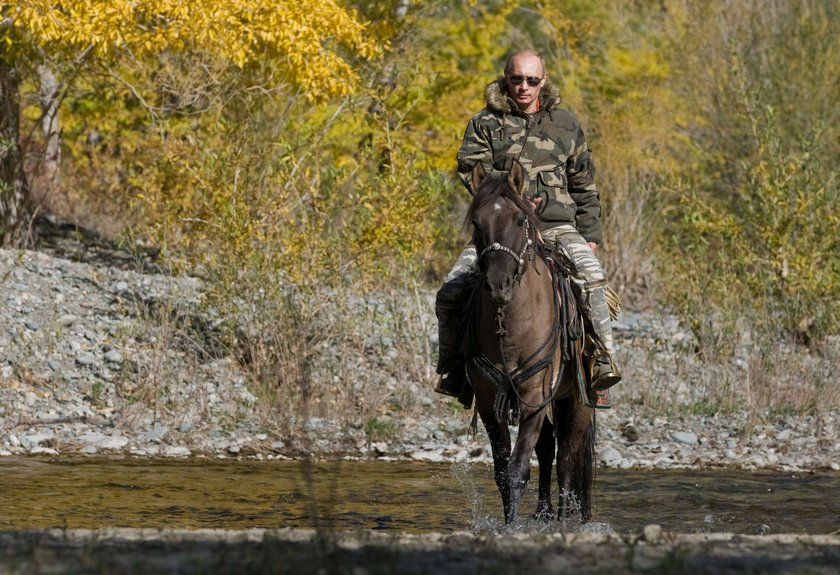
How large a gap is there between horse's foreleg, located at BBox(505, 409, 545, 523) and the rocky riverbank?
3944 mm

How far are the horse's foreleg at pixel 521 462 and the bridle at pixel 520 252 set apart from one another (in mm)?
873

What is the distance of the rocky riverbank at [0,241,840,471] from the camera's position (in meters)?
12.3

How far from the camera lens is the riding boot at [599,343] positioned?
320 inches

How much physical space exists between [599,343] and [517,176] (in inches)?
49.0

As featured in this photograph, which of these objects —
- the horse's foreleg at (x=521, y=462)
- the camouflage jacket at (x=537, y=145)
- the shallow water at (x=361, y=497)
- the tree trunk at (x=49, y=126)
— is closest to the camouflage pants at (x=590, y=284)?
the camouflage jacket at (x=537, y=145)

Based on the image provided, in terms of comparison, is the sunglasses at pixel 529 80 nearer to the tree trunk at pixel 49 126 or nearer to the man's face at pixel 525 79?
the man's face at pixel 525 79

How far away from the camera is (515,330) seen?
749cm

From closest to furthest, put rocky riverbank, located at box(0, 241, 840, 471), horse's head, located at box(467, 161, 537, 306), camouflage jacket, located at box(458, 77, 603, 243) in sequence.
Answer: horse's head, located at box(467, 161, 537, 306) → camouflage jacket, located at box(458, 77, 603, 243) → rocky riverbank, located at box(0, 241, 840, 471)

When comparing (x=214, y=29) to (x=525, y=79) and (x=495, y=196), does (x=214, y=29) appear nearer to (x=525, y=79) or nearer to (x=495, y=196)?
(x=525, y=79)

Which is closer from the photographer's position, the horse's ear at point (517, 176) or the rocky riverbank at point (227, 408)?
the horse's ear at point (517, 176)

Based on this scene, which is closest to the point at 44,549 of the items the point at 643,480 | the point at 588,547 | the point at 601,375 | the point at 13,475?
the point at 588,547

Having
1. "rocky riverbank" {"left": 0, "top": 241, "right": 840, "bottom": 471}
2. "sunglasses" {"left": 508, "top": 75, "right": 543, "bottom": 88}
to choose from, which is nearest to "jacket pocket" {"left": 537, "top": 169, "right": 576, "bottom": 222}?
"sunglasses" {"left": 508, "top": 75, "right": 543, "bottom": 88}

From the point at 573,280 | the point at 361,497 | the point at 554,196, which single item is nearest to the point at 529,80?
the point at 554,196

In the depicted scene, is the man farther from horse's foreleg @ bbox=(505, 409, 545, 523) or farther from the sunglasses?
horse's foreleg @ bbox=(505, 409, 545, 523)
